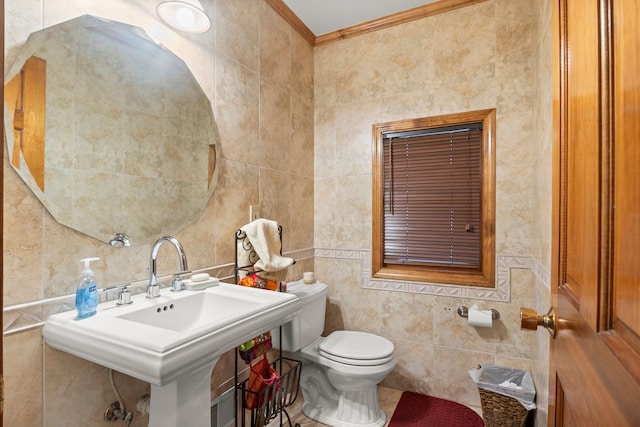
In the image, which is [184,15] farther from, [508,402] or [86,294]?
[508,402]

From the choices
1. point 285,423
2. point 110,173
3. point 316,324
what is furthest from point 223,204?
point 285,423

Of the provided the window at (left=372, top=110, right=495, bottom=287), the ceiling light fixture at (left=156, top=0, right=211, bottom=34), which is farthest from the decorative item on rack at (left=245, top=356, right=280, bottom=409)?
the ceiling light fixture at (left=156, top=0, right=211, bottom=34)

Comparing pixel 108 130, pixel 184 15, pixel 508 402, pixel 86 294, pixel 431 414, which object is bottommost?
pixel 431 414

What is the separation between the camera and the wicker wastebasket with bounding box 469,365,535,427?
5.29 feet

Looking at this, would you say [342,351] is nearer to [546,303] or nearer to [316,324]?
[316,324]

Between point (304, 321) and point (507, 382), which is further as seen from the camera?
point (304, 321)

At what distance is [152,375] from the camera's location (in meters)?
0.75

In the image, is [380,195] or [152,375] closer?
[152,375]

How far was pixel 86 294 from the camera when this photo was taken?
0.99 meters

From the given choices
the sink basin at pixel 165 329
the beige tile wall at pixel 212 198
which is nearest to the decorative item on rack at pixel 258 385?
the beige tile wall at pixel 212 198

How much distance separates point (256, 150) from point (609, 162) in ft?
5.56

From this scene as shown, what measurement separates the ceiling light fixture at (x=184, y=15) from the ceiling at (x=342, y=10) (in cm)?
92

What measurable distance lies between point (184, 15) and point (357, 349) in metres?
1.88

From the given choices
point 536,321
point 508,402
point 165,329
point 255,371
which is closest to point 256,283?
point 255,371
